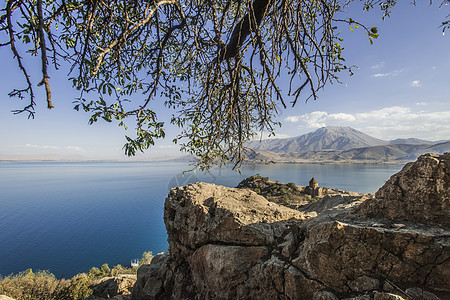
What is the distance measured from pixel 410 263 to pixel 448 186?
54.6 inches

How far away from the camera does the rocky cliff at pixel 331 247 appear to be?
281 cm

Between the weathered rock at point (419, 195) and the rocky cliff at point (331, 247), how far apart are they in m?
0.01

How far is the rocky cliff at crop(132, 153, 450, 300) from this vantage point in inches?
111

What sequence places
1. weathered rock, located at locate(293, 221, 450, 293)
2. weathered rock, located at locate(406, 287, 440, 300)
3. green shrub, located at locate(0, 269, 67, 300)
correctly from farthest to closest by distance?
green shrub, located at locate(0, 269, 67, 300)
weathered rock, located at locate(293, 221, 450, 293)
weathered rock, located at locate(406, 287, 440, 300)

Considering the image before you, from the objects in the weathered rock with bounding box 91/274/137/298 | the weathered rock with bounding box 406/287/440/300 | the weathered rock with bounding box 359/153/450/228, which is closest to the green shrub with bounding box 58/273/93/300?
the weathered rock with bounding box 91/274/137/298

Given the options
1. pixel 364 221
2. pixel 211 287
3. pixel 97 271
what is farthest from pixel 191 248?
pixel 97 271

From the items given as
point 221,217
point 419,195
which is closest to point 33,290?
point 221,217

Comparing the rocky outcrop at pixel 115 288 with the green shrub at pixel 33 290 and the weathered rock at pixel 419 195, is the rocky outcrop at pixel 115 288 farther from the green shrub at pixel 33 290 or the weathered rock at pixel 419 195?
the weathered rock at pixel 419 195

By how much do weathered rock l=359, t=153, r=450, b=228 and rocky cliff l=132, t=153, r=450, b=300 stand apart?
0.04 feet

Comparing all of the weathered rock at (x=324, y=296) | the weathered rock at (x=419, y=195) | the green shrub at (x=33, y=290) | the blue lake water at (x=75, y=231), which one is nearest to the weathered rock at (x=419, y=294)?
the weathered rock at (x=324, y=296)

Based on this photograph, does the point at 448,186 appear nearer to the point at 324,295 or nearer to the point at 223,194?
the point at 324,295

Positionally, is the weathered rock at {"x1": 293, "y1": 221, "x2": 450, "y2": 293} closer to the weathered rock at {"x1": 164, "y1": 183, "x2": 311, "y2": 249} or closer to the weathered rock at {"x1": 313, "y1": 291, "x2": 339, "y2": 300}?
the weathered rock at {"x1": 313, "y1": 291, "x2": 339, "y2": 300}

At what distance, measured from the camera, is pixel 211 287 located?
4.58m

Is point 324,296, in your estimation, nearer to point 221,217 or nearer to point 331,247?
point 331,247
